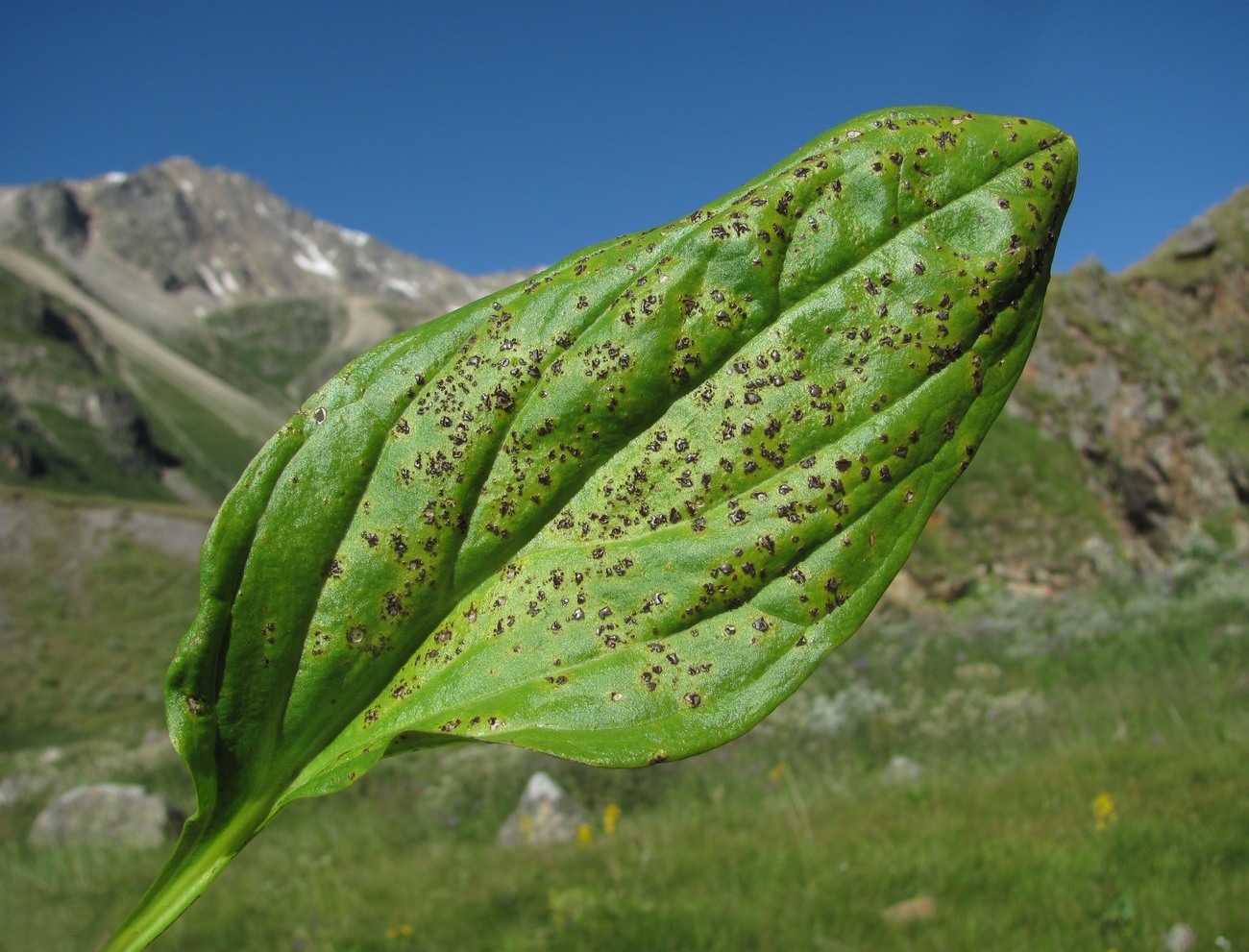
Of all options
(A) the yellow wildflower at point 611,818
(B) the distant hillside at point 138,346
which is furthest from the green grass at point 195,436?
(A) the yellow wildflower at point 611,818

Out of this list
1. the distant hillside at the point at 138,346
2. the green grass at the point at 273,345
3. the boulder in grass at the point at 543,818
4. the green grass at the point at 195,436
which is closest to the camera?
the boulder in grass at the point at 543,818

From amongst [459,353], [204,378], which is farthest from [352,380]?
[204,378]

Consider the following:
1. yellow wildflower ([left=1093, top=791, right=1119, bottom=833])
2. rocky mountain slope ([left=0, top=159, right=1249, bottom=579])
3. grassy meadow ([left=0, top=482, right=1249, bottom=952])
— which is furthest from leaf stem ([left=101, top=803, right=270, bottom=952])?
rocky mountain slope ([left=0, top=159, right=1249, bottom=579])

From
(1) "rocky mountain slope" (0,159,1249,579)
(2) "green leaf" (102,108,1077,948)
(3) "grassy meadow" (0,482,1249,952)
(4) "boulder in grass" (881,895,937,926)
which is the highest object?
(1) "rocky mountain slope" (0,159,1249,579)

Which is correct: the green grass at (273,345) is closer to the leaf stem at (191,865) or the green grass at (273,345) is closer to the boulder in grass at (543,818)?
the boulder in grass at (543,818)

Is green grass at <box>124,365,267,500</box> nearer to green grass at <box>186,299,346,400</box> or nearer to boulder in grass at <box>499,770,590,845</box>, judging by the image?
green grass at <box>186,299,346,400</box>

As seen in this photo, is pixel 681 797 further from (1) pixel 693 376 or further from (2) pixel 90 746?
(2) pixel 90 746
